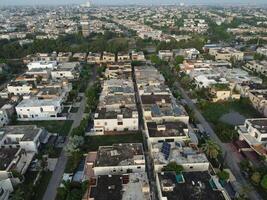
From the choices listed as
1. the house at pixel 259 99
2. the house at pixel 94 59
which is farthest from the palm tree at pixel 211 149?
the house at pixel 94 59

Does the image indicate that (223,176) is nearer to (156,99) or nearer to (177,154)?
(177,154)

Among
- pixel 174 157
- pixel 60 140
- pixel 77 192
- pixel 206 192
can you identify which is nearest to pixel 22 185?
pixel 77 192

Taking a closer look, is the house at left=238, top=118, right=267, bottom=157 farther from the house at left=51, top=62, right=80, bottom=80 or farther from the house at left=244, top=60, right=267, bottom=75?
the house at left=51, top=62, right=80, bottom=80

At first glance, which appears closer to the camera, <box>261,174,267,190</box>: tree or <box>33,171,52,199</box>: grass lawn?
<box>261,174,267,190</box>: tree

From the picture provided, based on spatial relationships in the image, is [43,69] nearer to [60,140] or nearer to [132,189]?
[60,140]

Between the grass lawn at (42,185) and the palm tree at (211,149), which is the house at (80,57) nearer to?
the grass lawn at (42,185)

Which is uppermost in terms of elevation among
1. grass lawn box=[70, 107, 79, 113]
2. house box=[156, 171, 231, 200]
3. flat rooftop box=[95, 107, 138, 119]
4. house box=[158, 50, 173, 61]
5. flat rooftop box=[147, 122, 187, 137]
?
house box=[156, 171, 231, 200]

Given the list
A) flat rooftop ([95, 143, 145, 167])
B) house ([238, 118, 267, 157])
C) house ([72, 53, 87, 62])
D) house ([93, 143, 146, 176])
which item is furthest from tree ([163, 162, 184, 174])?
house ([72, 53, 87, 62])
